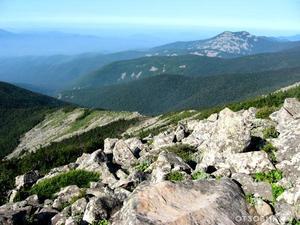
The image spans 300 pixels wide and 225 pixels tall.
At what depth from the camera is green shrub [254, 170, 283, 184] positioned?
22453 mm

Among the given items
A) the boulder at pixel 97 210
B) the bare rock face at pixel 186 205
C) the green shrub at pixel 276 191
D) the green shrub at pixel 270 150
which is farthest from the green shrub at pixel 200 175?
the boulder at pixel 97 210

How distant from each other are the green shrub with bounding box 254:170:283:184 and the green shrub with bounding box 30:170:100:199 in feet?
45.8

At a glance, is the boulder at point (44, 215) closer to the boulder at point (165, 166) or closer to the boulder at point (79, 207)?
the boulder at point (79, 207)

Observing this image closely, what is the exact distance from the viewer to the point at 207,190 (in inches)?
816

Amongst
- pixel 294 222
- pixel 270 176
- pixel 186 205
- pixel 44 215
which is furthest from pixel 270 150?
pixel 44 215

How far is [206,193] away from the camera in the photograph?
20.5m

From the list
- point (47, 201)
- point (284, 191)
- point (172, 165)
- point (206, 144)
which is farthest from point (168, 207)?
point (206, 144)

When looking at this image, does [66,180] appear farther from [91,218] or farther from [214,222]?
[214,222]

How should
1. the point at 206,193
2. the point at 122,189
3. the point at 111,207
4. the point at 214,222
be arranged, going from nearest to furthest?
the point at 214,222, the point at 206,193, the point at 111,207, the point at 122,189

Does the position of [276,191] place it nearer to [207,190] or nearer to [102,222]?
[207,190]

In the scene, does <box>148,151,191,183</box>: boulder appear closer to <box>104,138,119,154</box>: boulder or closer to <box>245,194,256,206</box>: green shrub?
<box>245,194,256,206</box>: green shrub

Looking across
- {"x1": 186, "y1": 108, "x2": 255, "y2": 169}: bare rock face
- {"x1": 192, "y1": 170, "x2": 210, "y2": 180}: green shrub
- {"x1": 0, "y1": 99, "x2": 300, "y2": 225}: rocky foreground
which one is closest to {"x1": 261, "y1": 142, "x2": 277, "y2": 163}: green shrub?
{"x1": 0, "y1": 99, "x2": 300, "y2": 225}: rocky foreground

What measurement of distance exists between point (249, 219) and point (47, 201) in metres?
→ 14.2

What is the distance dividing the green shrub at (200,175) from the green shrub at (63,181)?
1080cm
